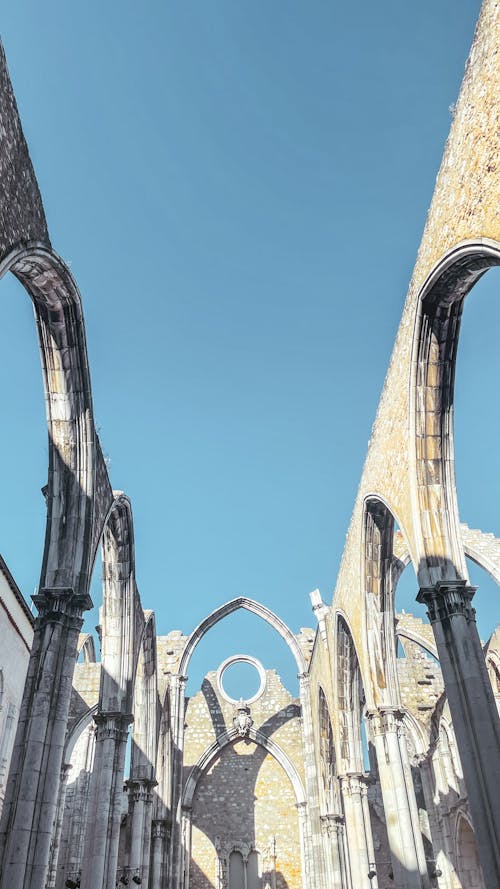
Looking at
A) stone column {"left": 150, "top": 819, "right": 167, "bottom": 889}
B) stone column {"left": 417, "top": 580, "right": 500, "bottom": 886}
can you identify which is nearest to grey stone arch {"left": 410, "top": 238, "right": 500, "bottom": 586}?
stone column {"left": 417, "top": 580, "right": 500, "bottom": 886}

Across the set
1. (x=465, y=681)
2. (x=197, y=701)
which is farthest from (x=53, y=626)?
(x=197, y=701)

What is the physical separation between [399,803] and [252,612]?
1243cm

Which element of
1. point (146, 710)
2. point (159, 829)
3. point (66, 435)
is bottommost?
point (159, 829)

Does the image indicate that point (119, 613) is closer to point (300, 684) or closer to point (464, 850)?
point (300, 684)

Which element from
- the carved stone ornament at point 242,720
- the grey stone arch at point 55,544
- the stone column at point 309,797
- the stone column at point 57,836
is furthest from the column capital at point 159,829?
the grey stone arch at point 55,544

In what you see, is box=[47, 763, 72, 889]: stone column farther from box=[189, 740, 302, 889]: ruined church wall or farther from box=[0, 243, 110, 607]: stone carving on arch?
box=[0, 243, 110, 607]: stone carving on arch

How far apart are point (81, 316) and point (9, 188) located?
2.88m

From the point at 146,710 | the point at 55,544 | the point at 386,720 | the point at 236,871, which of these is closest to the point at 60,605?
the point at 55,544

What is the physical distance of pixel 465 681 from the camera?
25.7 feet

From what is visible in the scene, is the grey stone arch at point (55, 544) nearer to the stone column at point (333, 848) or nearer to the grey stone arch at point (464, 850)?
the stone column at point (333, 848)

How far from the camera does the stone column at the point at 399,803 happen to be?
10227 mm

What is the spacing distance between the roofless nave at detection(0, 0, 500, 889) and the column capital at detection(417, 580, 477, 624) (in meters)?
0.02

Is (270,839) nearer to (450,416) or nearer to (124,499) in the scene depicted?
(124,499)

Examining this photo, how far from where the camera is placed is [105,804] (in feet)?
37.8
